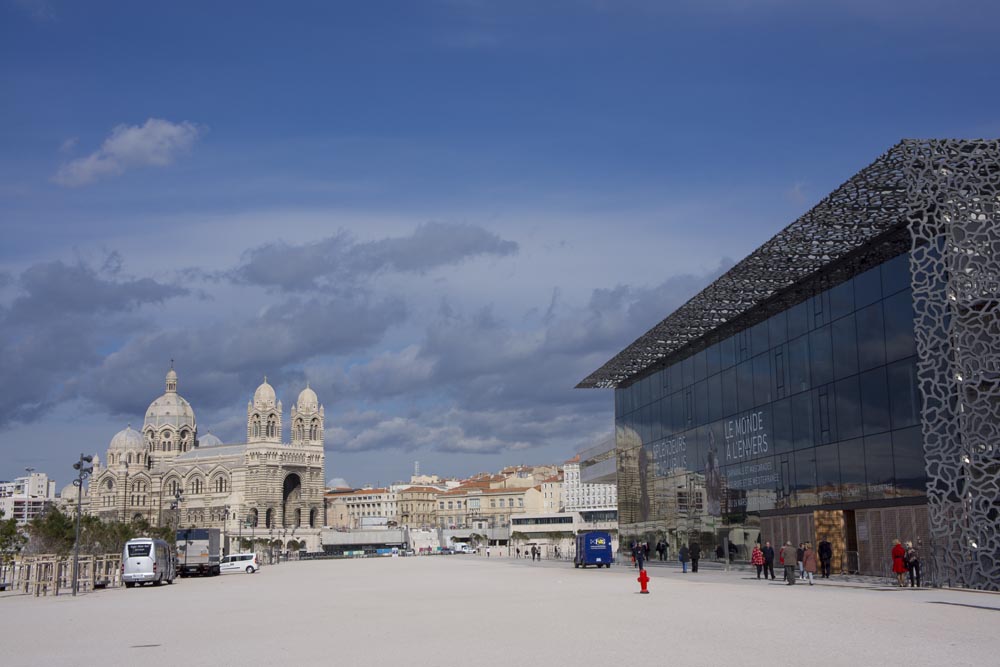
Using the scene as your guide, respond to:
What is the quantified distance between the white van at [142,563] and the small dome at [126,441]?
450ft

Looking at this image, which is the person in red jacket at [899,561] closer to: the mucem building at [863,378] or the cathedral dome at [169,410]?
the mucem building at [863,378]

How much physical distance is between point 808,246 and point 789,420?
8.29m

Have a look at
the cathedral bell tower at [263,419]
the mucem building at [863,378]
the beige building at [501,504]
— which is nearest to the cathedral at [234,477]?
the cathedral bell tower at [263,419]

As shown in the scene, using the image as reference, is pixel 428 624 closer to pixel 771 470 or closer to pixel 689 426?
pixel 771 470

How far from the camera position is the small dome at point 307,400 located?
16662 cm

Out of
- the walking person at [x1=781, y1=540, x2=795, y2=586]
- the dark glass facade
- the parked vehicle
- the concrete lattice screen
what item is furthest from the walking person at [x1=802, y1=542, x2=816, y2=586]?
the parked vehicle

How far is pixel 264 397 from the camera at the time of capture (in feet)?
539

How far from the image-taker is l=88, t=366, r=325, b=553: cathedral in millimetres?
158000

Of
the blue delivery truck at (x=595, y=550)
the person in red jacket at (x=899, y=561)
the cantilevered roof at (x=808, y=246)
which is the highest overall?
the cantilevered roof at (x=808, y=246)

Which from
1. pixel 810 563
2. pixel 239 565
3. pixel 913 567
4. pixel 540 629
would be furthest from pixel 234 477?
pixel 540 629

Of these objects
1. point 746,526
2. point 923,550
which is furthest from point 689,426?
point 923,550

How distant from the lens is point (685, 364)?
54062 mm

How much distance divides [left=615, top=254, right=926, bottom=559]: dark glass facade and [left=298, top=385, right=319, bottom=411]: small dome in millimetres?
111455

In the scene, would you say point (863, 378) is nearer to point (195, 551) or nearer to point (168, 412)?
point (195, 551)
